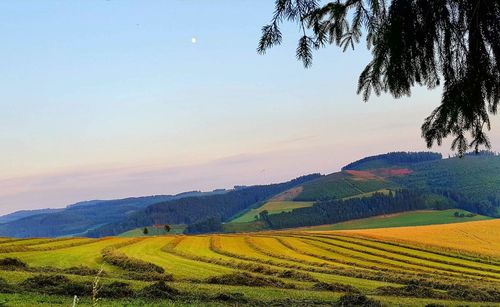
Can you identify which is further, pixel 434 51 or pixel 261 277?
pixel 261 277

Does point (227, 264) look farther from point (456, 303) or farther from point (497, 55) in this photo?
point (497, 55)

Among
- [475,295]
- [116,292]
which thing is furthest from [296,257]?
[116,292]

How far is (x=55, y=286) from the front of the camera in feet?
79.0

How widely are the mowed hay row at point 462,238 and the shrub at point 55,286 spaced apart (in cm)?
5865

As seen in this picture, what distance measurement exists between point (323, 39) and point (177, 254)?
5054cm

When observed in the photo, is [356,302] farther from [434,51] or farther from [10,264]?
[10,264]

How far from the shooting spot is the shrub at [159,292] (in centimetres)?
2266

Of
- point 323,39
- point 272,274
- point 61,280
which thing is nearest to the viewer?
point 323,39

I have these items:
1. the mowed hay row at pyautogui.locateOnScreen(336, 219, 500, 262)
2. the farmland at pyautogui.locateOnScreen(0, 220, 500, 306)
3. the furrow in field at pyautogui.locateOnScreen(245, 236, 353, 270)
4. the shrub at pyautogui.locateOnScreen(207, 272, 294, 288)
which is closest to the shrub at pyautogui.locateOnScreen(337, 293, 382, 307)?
the farmland at pyautogui.locateOnScreen(0, 220, 500, 306)

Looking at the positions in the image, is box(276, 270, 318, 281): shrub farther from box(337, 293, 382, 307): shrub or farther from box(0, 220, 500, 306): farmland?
box(337, 293, 382, 307): shrub

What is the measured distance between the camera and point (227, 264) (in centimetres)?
4622

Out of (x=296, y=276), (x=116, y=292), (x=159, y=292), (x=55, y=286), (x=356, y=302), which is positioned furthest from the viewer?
(x=296, y=276)

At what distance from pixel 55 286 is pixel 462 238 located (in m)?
87.1

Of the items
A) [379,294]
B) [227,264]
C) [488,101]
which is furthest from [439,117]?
[227,264]
